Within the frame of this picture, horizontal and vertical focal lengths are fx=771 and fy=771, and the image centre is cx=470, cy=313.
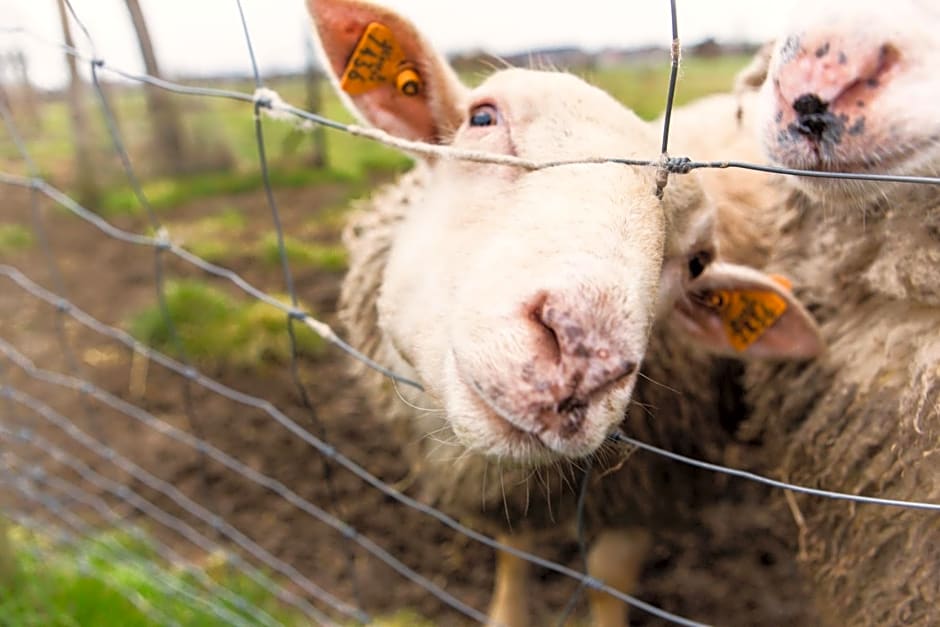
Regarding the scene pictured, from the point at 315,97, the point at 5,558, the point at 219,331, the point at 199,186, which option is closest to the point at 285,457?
the point at 219,331

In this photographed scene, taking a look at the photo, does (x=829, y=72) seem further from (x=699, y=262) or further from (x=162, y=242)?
(x=162, y=242)

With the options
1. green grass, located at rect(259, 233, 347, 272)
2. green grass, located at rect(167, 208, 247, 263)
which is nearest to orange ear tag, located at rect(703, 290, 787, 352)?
green grass, located at rect(259, 233, 347, 272)

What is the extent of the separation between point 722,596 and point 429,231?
2.11 meters

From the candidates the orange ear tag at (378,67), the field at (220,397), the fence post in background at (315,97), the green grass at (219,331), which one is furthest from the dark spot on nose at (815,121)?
the fence post in background at (315,97)

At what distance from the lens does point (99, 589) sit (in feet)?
8.13

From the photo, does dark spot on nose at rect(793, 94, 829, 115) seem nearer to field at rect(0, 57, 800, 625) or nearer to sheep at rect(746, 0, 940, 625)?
sheep at rect(746, 0, 940, 625)

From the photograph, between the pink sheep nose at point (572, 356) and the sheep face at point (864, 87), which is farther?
the sheep face at point (864, 87)

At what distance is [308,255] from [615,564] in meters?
3.32

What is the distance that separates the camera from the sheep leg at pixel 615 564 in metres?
2.55

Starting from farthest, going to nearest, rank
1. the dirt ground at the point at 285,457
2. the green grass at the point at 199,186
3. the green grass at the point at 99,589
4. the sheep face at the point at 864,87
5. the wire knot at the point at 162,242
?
the green grass at the point at 199,186 < the dirt ground at the point at 285,457 < the green grass at the point at 99,589 < the wire knot at the point at 162,242 < the sheep face at the point at 864,87

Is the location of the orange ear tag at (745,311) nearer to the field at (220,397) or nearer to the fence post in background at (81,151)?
the field at (220,397)

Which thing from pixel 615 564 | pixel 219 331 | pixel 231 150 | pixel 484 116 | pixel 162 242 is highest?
pixel 484 116

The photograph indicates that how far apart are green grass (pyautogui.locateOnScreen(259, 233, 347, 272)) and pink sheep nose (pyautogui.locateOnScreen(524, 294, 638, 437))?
4.15 metres

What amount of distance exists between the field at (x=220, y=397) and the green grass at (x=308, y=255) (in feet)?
0.04
